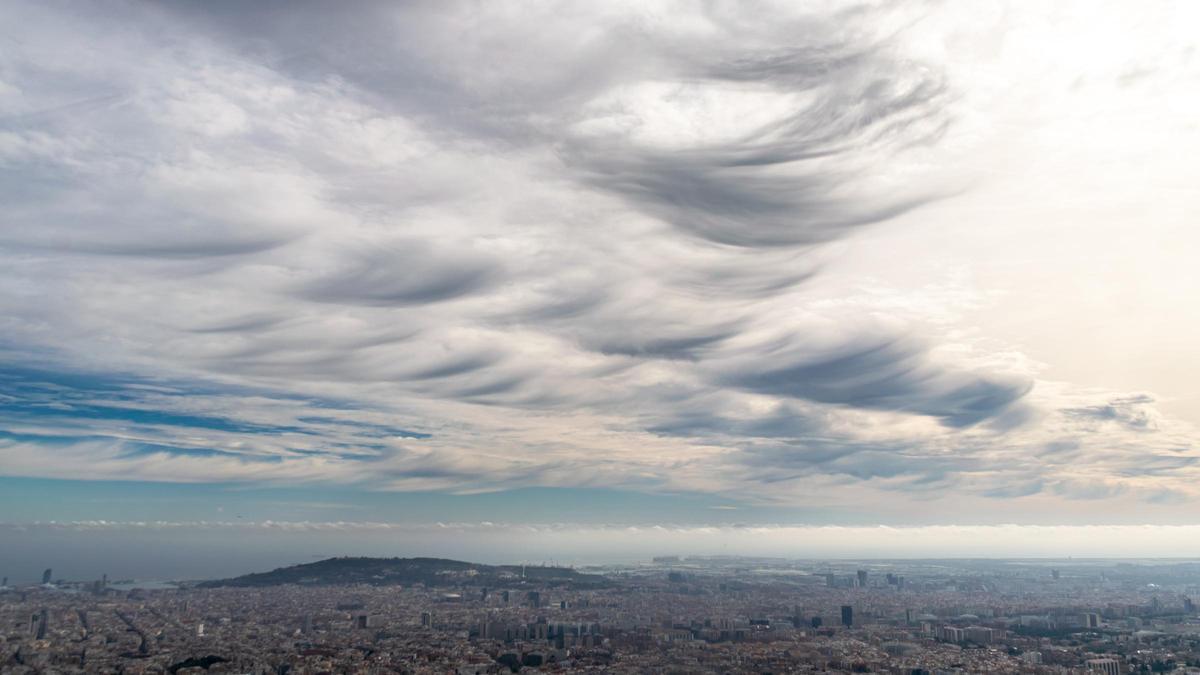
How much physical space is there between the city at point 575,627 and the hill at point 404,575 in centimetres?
114

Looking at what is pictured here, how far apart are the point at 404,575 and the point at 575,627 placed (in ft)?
244

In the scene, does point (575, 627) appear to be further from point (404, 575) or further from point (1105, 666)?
point (404, 575)

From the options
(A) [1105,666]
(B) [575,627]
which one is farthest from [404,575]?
(A) [1105,666]

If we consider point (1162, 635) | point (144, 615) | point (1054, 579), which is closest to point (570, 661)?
point (144, 615)

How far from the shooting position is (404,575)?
5605 inches

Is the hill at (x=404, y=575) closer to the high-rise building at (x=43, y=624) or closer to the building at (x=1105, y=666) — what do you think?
the high-rise building at (x=43, y=624)

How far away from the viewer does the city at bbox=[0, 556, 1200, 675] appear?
56062 mm

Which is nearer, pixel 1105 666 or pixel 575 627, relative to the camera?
pixel 1105 666

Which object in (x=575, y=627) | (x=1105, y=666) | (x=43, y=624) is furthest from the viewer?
(x=575, y=627)

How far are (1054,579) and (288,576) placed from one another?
521 feet

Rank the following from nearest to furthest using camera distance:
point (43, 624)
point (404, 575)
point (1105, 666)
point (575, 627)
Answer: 1. point (1105, 666)
2. point (43, 624)
3. point (575, 627)
4. point (404, 575)

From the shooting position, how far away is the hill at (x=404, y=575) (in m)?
134

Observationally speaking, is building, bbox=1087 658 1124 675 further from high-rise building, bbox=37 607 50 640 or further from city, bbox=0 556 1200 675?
high-rise building, bbox=37 607 50 640

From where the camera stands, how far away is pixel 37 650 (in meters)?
54.5
